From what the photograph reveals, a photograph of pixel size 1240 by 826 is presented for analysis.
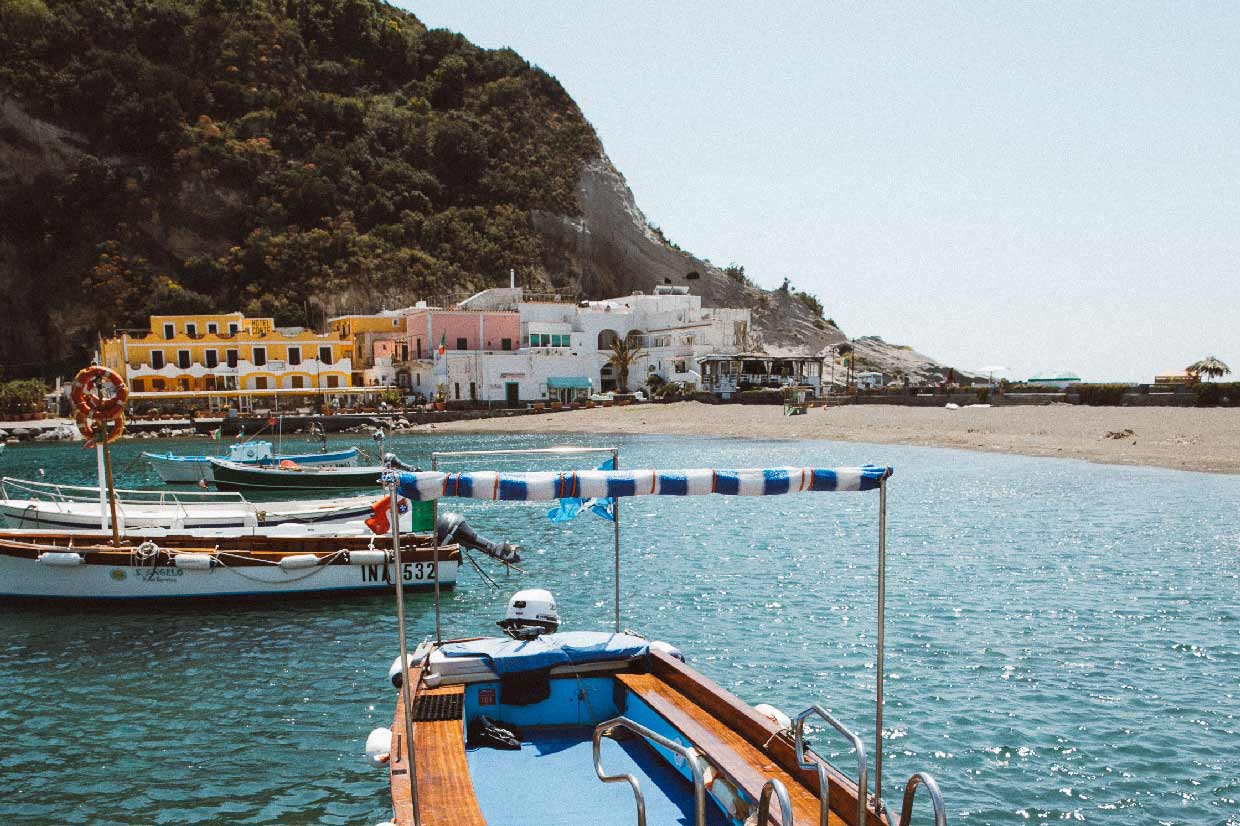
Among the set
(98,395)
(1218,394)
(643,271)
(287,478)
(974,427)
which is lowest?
(287,478)

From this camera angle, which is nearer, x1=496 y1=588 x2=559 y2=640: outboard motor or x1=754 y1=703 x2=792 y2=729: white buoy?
x1=754 y1=703 x2=792 y2=729: white buoy

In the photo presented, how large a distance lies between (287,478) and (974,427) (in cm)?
3832

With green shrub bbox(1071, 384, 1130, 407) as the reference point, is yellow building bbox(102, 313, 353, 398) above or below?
above

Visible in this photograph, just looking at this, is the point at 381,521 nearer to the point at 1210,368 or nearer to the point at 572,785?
the point at 572,785

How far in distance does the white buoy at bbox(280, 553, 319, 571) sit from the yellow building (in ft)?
186

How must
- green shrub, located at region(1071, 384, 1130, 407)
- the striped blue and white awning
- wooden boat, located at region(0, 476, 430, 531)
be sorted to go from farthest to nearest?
green shrub, located at region(1071, 384, 1130, 407) → wooden boat, located at region(0, 476, 430, 531) → the striped blue and white awning

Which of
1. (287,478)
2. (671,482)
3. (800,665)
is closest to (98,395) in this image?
(800,665)

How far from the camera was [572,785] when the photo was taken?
7.63 meters

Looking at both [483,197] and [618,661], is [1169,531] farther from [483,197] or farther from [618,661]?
[483,197]

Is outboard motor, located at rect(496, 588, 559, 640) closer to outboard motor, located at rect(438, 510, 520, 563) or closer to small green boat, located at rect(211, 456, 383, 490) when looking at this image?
outboard motor, located at rect(438, 510, 520, 563)

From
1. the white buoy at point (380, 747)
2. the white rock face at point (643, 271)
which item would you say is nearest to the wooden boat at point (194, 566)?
the white buoy at point (380, 747)

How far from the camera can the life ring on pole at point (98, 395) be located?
16.8 m

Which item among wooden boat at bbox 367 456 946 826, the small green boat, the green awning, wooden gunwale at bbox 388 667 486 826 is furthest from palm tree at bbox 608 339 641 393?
wooden gunwale at bbox 388 667 486 826

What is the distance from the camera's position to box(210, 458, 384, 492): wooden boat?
116 ft
